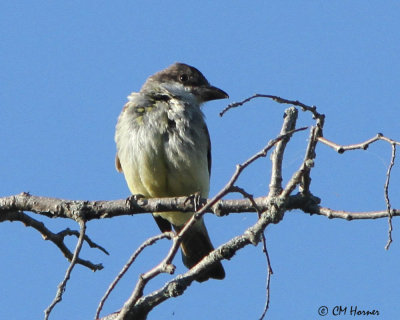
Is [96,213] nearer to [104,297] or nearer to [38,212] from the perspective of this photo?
[38,212]

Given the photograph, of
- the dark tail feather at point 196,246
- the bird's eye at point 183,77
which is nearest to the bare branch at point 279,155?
the dark tail feather at point 196,246

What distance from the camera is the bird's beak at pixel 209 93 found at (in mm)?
7922

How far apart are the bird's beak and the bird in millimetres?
314

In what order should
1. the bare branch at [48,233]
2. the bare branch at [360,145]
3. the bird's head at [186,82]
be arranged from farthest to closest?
1. the bird's head at [186,82]
2. the bare branch at [48,233]
3. the bare branch at [360,145]

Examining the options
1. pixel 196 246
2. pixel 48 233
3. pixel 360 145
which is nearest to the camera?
pixel 360 145

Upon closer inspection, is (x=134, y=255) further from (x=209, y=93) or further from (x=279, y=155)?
(x=209, y=93)

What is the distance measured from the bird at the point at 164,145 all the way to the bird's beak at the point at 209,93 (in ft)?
1.03

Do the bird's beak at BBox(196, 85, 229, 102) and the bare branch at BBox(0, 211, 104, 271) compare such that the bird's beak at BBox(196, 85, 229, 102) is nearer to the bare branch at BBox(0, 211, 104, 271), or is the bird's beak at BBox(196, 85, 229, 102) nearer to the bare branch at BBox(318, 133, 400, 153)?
the bare branch at BBox(0, 211, 104, 271)

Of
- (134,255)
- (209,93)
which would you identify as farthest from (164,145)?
(134,255)

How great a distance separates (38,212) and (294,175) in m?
2.30

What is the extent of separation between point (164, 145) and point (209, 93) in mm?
1393

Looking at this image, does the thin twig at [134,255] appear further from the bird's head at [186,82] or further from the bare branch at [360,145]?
the bird's head at [186,82]

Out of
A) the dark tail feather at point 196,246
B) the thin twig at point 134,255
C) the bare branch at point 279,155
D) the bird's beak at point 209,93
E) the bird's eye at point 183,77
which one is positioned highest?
the bird's eye at point 183,77

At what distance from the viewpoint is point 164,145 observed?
22.2ft
